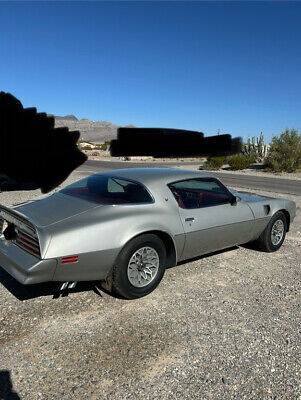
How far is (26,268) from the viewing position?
307 cm

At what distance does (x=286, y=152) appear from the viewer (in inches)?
1040

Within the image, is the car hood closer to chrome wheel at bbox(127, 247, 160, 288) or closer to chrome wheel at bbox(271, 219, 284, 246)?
chrome wheel at bbox(127, 247, 160, 288)

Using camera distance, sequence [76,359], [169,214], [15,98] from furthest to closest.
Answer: [15,98] → [169,214] → [76,359]

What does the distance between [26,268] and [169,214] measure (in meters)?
1.70

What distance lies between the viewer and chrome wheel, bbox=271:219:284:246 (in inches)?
212

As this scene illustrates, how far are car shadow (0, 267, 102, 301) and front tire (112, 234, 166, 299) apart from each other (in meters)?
0.47

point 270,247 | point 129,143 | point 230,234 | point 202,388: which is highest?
point 129,143

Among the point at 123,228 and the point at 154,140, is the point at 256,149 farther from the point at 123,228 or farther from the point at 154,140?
the point at 123,228

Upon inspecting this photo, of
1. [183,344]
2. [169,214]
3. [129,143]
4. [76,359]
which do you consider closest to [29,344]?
[76,359]

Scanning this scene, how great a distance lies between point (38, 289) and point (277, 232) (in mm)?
3801

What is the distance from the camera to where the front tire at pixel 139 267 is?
11.4 ft

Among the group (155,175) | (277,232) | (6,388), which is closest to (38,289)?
(6,388)

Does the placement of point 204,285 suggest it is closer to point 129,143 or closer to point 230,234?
point 230,234

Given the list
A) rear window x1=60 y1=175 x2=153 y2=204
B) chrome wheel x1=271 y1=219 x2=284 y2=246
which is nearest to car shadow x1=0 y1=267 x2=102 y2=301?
rear window x1=60 y1=175 x2=153 y2=204
